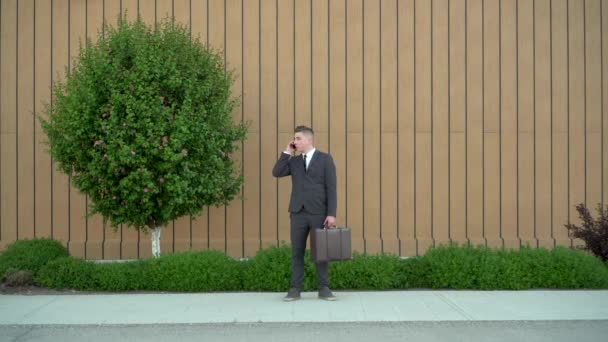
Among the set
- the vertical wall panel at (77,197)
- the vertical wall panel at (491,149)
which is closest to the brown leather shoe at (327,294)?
the vertical wall panel at (491,149)

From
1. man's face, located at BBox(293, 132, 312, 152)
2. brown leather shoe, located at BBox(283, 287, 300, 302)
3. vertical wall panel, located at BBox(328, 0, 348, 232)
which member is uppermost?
vertical wall panel, located at BBox(328, 0, 348, 232)

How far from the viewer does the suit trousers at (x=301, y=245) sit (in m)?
9.14

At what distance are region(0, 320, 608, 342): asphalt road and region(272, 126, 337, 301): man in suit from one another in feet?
4.91

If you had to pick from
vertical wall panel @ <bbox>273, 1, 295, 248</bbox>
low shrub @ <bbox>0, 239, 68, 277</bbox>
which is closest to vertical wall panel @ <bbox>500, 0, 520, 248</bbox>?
vertical wall panel @ <bbox>273, 1, 295, 248</bbox>

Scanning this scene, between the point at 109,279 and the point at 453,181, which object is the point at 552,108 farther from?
the point at 109,279

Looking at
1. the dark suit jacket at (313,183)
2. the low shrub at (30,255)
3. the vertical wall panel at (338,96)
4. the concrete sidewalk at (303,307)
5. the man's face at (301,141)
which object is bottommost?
the concrete sidewalk at (303,307)

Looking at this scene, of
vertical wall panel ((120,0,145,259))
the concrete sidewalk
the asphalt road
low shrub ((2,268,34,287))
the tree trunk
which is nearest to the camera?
the asphalt road

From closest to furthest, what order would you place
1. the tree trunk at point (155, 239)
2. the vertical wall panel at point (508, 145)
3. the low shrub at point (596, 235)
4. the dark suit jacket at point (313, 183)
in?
the dark suit jacket at point (313, 183) → the low shrub at point (596, 235) → the tree trunk at point (155, 239) → the vertical wall panel at point (508, 145)

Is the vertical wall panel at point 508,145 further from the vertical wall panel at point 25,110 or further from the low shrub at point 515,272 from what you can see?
the vertical wall panel at point 25,110

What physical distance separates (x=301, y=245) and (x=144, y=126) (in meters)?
2.87

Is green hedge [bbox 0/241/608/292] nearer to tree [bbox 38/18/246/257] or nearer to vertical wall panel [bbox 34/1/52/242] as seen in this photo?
tree [bbox 38/18/246/257]

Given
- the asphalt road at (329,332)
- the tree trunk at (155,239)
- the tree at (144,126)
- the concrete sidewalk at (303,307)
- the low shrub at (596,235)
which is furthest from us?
the tree trunk at (155,239)

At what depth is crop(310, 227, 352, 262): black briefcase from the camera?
8703 mm

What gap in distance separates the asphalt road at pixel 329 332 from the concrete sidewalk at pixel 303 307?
0.13 meters
